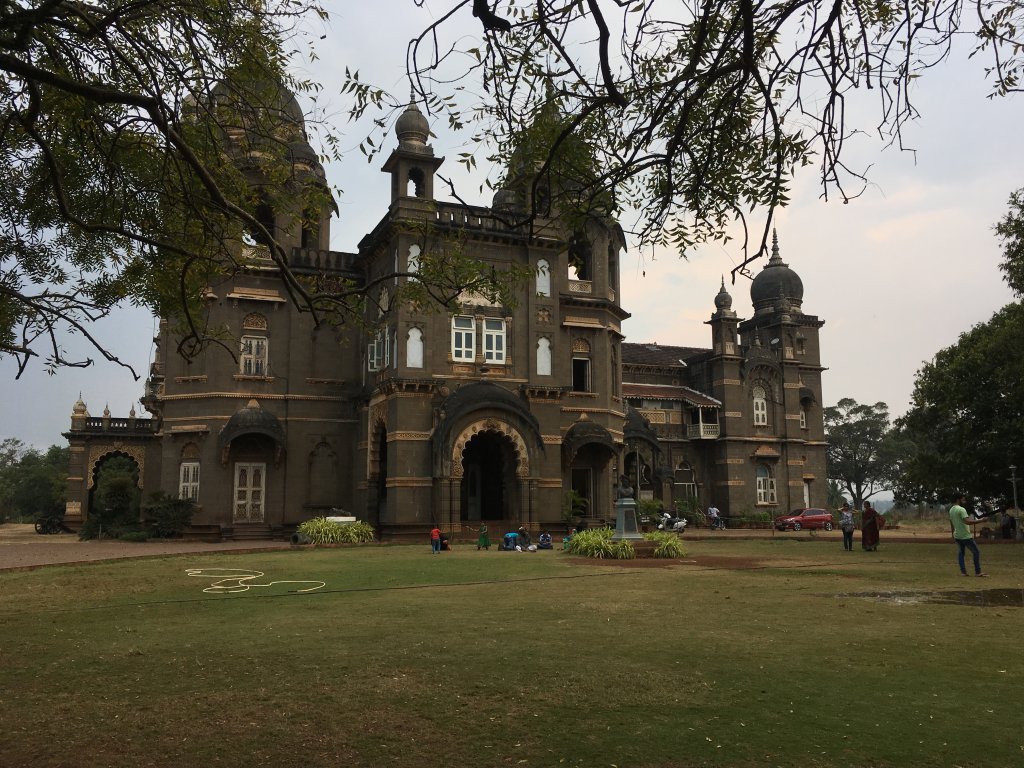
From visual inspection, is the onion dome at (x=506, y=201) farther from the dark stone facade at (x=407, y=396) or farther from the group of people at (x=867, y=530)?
the group of people at (x=867, y=530)

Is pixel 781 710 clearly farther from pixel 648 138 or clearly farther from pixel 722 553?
pixel 722 553

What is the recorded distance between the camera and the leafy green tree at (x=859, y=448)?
231ft

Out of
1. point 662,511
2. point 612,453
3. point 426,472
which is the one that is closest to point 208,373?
point 426,472

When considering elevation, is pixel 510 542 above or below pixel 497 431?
below

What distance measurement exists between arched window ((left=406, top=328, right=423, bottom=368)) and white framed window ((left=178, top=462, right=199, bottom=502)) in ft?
29.0

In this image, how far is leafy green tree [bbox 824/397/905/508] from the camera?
231 ft

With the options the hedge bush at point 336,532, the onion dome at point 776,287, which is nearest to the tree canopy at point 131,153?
the hedge bush at point 336,532

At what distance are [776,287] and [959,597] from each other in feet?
134

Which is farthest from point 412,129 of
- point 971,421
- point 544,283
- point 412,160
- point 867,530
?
point 971,421

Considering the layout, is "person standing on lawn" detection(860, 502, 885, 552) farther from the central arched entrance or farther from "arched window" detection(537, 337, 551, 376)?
the central arched entrance

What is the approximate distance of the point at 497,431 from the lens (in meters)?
27.3

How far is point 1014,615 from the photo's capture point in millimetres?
9352

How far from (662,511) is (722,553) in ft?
63.6

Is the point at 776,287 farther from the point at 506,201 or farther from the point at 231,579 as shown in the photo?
the point at 231,579
